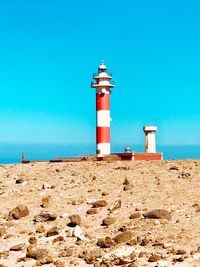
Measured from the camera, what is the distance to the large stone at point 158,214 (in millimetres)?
22078

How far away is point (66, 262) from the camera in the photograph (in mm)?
19797

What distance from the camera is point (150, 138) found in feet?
162

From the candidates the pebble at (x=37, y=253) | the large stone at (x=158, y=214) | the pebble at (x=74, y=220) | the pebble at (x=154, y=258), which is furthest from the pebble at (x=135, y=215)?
the pebble at (x=154, y=258)

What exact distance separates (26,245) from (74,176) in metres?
10.9

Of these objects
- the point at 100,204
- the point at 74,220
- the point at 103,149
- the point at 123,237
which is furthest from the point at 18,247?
the point at 103,149

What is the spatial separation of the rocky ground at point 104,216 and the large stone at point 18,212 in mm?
39

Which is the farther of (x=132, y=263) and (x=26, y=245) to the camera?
(x=26, y=245)

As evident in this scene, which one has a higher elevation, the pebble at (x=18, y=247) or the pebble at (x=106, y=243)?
the pebble at (x=106, y=243)

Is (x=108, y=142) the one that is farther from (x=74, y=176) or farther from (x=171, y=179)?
(x=171, y=179)

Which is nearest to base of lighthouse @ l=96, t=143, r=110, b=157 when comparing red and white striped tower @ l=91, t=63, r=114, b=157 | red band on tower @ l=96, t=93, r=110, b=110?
red and white striped tower @ l=91, t=63, r=114, b=157

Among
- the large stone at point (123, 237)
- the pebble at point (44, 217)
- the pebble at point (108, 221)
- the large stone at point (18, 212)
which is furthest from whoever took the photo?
the large stone at point (18, 212)

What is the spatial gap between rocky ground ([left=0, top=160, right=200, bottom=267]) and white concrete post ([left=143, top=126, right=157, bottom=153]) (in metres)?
14.2

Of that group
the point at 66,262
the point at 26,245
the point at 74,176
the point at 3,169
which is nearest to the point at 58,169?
the point at 74,176

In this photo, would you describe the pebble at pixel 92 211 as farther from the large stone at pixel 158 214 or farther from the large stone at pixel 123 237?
the large stone at pixel 123 237
